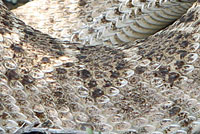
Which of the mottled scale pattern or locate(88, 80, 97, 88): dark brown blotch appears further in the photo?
the mottled scale pattern

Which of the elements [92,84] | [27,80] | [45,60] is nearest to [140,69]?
[92,84]

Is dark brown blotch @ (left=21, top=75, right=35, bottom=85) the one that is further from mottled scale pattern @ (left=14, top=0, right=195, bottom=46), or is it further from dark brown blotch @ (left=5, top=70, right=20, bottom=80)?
mottled scale pattern @ (left=14, top=0, right=195, bottom=46)

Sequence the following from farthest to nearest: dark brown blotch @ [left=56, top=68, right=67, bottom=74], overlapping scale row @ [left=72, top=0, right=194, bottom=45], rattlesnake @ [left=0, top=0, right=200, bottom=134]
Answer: overlapping scale row @ [left=72, top=0, right=194, bottom=45] → dark brown blotch @ [left=56, top=68, right=67, bottom=74] → rattlesnake @ [left=0, top=0, right=200, bottom=134]

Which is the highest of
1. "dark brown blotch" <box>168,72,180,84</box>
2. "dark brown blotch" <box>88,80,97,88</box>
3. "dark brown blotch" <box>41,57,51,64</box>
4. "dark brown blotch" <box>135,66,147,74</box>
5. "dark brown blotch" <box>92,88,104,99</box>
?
"dark brown blotch" <box>41,57,51,64</box>

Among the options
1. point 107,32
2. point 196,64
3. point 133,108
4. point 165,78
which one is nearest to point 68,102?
point 133,108

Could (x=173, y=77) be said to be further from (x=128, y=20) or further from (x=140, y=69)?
(x=128, y=20)

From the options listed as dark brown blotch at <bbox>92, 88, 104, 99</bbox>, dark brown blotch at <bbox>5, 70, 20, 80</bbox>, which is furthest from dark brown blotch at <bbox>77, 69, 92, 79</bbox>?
dark brown blotch at <bbox>5, 70, 20, 80</bbox>

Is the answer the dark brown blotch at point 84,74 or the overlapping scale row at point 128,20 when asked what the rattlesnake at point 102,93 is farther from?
the overlapping scale row at point 128,20
